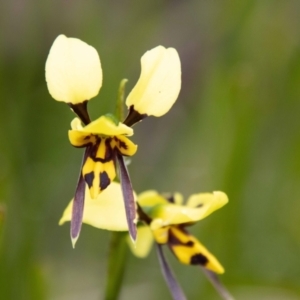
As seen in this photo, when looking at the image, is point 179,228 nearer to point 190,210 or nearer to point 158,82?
point 190,210

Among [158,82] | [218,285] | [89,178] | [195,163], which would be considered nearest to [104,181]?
[89,178]

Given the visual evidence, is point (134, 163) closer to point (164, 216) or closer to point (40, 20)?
point (40, 20)

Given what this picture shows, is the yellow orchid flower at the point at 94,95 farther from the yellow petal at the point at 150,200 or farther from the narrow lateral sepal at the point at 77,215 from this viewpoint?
the yellow petal at the point at 150,200

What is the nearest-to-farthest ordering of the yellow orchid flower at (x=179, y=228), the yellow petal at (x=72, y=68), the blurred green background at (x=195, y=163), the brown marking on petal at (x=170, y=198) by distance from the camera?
the yellow petal at (x=72, y=68) → the yellow orchid flower at (x=179, y=228) → the brown marking on petal at (x=170, y=198) → the blurred green background at (x=195, y=163)

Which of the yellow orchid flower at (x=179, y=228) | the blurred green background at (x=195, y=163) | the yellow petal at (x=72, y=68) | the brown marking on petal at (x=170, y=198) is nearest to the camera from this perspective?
the yellow petal at (x=72, y=68)

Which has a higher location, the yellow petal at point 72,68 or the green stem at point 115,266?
the yellow petal at point 72,68

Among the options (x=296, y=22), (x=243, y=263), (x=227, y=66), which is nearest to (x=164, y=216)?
(x=243, y=263)

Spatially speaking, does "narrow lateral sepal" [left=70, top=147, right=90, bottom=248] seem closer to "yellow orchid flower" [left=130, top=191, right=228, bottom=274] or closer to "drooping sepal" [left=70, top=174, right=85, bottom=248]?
"drooping sepal" [left=70, top=174, right=85, bottom=248]

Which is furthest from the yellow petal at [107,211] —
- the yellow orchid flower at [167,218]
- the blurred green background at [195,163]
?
the blurred green background at [195,163]

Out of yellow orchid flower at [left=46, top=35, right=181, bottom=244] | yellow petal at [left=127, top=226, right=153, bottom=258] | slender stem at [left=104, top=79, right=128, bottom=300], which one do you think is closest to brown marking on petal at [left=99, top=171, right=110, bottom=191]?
yellow orchid flower at [left=46, top=35, right=181, bottom=244]
